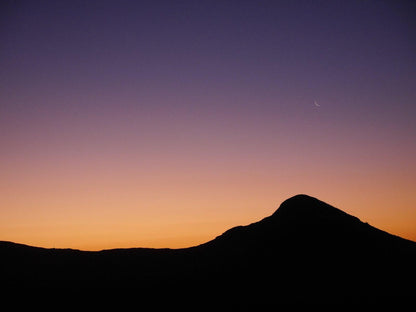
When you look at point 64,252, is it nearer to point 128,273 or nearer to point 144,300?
point 128,273

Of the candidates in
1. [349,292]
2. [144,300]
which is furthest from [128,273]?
[349,292]

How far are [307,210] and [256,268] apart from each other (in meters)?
Result: 9.37

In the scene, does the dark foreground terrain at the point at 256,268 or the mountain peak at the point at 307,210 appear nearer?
the dark foreground terrain at the point at 256,268

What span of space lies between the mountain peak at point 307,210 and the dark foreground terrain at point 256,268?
0.09 metres

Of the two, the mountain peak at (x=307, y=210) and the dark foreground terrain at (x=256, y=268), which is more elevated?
the mountain peak at (x=307, y=210)

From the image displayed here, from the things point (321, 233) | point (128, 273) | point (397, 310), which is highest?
point (321, 233)

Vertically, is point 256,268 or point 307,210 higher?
point 307,210

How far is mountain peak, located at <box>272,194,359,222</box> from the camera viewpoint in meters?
33.6

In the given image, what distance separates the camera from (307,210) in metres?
34.5

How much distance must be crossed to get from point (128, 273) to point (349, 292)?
15966 mm

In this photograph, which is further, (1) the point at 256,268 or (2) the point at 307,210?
(2) the point at 307,210

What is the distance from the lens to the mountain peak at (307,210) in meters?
33.6

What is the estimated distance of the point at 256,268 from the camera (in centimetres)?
2780

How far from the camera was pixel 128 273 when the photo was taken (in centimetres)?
2853
